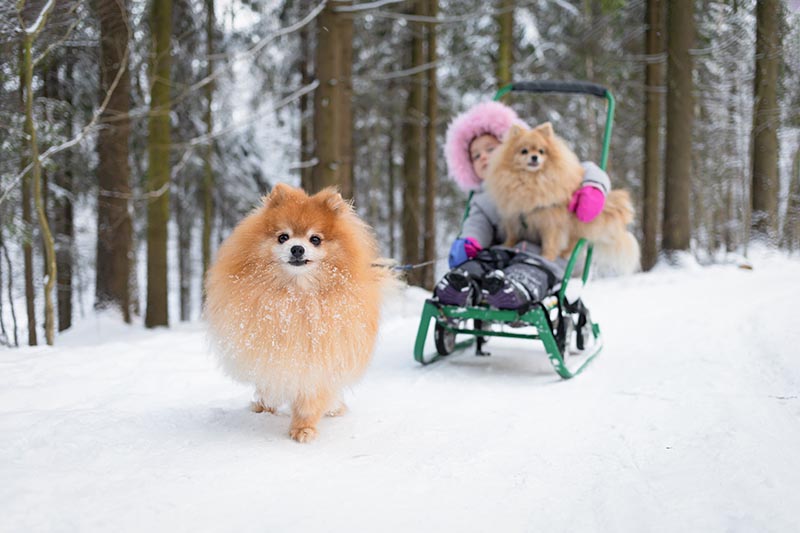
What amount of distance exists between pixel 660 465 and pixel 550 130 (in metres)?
2.87

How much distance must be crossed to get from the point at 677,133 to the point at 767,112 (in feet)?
19.2

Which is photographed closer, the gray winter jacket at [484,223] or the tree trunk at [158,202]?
the gray winter jacket at [484,223]

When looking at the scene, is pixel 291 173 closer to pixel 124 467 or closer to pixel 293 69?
pixel 293 69

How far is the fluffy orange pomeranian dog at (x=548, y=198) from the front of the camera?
441 cm

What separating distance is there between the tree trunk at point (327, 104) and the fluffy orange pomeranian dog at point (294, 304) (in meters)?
3.48

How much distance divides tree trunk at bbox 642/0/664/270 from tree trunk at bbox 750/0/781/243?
16.3ft

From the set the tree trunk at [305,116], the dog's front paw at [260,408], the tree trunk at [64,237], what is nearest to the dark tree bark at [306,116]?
the tree trunk at [305,116]

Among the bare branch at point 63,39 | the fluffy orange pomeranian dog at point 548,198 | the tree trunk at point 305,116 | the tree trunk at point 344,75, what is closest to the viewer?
the bare branch at point 63,39

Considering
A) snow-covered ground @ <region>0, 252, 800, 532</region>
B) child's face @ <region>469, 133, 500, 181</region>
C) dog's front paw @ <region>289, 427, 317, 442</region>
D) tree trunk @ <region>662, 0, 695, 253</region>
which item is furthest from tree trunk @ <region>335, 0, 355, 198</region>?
tree trunk @ <region>662, 0, 695, 253</region>

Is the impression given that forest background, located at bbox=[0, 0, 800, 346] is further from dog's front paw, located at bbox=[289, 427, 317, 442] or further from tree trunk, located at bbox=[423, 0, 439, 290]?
dog's front paw, located at bbox=[289, 427, 317, 442]

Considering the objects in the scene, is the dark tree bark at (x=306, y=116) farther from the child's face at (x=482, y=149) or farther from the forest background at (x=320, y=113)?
the child's face at (x=482, y=149)

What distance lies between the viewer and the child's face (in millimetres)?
5121

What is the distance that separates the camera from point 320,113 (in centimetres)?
624

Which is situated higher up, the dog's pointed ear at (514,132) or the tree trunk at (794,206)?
the dog's pointed ear at (514,132)
